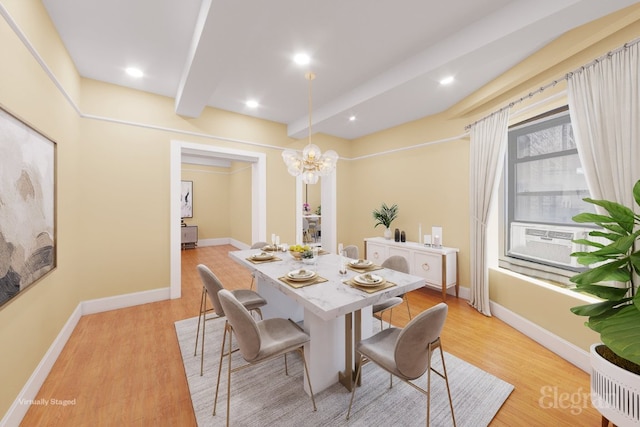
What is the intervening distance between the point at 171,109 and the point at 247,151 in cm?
123

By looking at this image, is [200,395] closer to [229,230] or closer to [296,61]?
[296,61]

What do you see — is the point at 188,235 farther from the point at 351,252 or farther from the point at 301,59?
the point at 301,59

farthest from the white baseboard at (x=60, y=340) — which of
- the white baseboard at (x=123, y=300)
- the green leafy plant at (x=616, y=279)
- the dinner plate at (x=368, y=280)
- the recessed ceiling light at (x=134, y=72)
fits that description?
the green leafy plant at (x=616, y=279)

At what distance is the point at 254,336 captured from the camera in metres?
1.46

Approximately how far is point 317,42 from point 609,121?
2422 mm

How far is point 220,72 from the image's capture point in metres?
2.58

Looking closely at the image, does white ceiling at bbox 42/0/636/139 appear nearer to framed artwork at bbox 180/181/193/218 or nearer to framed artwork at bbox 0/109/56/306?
framed artwork at bbox 0/109/56/306

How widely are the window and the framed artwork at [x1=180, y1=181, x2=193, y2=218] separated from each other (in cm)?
806

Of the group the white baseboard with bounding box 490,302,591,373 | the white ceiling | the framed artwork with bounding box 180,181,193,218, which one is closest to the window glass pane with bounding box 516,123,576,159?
the white ceiling

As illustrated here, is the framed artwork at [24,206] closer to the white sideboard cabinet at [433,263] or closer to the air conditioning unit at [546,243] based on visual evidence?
the white sideboard cabinet at [433,263]

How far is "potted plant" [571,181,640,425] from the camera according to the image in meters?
1.13

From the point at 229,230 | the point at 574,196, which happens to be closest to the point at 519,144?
the point at 574,196

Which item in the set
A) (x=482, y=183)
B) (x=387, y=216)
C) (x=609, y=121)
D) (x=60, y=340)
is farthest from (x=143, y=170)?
(x=609, y=121)

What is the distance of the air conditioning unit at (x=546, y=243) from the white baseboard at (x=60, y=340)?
444cm
